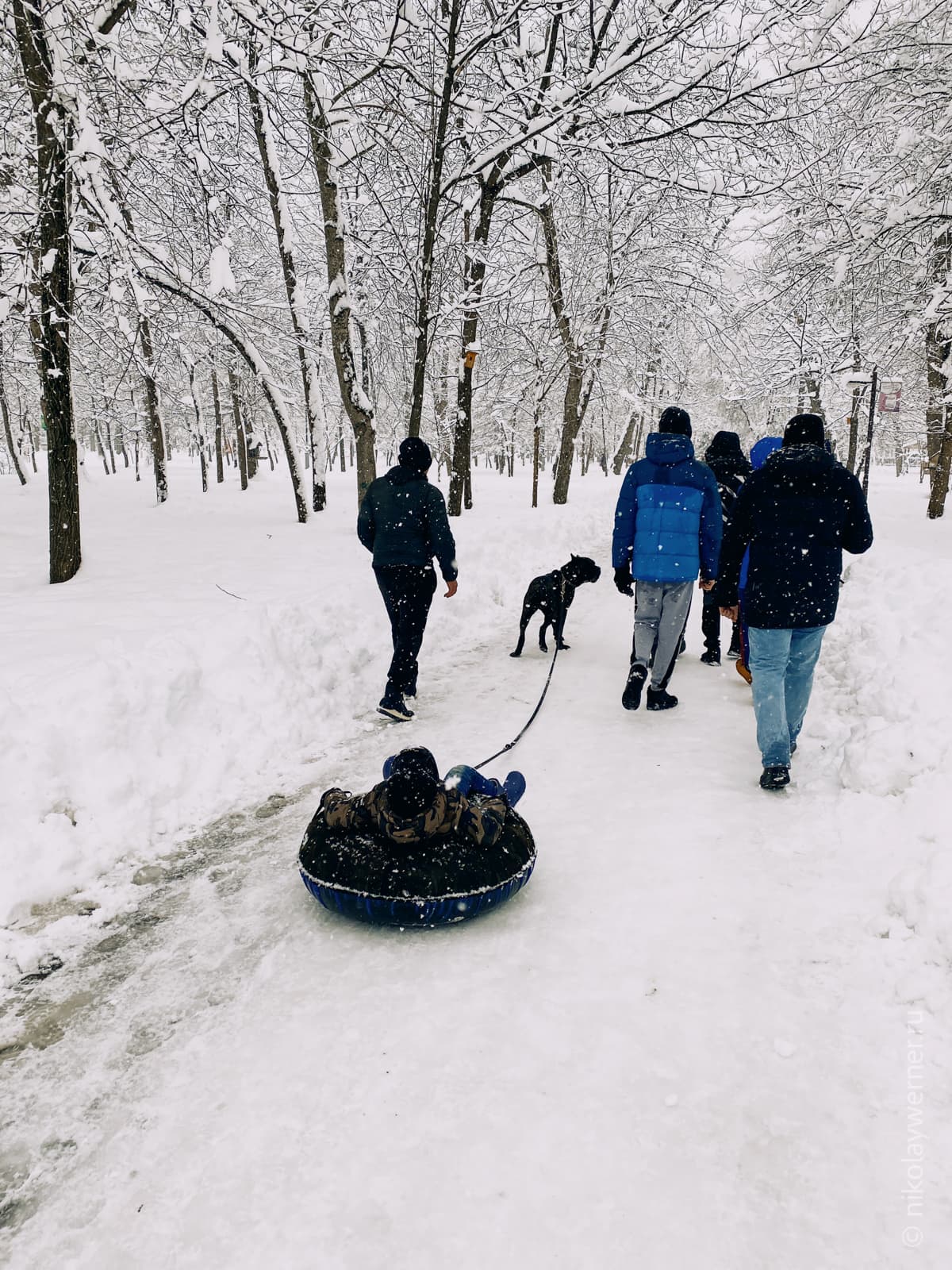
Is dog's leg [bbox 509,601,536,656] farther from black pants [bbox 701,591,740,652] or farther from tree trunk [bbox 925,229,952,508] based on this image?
tree trunk [bbox 925,229,952,508]

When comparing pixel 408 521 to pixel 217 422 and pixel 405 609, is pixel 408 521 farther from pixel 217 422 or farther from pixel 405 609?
pixel 217 422

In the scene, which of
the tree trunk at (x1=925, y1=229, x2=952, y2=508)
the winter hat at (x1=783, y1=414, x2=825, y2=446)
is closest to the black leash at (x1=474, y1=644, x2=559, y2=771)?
the winter hat at (x1=783, y1=414, x2=825, y2=446)

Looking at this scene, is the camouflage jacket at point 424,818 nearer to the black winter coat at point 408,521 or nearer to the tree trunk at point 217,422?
the black winter coat at point 408,521

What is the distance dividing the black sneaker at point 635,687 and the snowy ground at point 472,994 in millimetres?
212

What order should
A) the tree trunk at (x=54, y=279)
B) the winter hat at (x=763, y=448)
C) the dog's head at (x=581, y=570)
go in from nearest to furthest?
the winter hat at (x=763, y=448) < the tree trunk at (x=54, y=279) < the dog's head at (x=581, y=570)

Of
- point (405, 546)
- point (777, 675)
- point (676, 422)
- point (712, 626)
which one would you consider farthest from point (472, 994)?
point (712, 626)

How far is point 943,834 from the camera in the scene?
337cm

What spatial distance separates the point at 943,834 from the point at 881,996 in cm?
95

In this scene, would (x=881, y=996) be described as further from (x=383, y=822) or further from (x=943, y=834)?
(x=383, y=822)

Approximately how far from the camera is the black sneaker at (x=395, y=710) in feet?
20.0

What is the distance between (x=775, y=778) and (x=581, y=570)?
4.08 meters

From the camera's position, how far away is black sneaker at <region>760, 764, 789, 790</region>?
4.60m

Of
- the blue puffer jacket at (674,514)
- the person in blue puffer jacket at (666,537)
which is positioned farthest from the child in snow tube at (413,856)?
the blue puffer jacket at (674,514)

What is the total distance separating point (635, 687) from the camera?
610 cm
